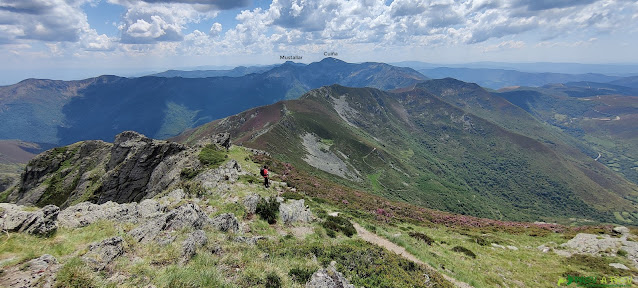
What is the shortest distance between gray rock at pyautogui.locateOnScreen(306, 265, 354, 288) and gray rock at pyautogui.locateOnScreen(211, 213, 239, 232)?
804cm

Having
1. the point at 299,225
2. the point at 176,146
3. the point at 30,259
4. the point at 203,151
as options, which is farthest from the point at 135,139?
the point at 30,259

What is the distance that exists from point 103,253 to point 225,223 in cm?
766

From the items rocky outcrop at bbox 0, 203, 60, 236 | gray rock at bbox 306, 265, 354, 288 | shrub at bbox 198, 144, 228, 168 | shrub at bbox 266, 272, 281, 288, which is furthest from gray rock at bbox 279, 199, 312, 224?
shrub at bbox 198, 144, 228, 168

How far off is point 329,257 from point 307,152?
139060 mm

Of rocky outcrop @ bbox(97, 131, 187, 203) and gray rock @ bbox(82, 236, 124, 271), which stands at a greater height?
gray rock @ bbox(82, 236, 124, 271)

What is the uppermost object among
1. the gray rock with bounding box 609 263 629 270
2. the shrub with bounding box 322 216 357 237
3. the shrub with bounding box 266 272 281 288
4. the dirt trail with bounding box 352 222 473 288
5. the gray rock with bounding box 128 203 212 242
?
the gray rock with bounding box 128 203 212 242

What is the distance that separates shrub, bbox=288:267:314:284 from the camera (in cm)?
1220

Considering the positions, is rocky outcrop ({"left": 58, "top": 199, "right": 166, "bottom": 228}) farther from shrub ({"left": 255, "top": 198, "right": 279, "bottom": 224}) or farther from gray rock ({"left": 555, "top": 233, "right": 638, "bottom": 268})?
gray rock ({"left": 555, "top": 233, "right": 638, "bottom": 268})

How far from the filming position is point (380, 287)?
13.1 metres

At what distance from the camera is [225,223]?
18.0 meters

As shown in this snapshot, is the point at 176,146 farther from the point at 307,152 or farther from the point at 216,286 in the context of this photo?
the point at 307,152

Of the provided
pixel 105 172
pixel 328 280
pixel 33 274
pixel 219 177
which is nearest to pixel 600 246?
pixel 328 280

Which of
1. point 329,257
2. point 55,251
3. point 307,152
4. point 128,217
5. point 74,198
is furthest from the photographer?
point 307,152

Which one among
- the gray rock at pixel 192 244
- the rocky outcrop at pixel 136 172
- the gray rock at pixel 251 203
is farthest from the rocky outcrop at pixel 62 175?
the gray rock at pixel 192 244
